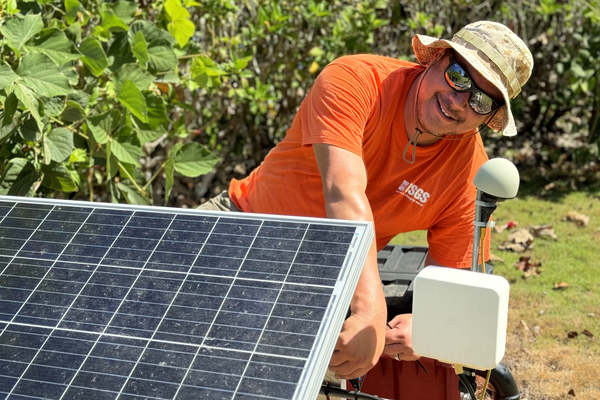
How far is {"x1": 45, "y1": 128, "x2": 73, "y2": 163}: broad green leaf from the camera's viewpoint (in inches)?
124

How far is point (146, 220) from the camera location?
2.19 metres

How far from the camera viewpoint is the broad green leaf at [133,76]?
3.39 meters

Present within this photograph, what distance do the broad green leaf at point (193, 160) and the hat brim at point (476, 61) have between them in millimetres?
1322

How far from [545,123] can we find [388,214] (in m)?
4.97

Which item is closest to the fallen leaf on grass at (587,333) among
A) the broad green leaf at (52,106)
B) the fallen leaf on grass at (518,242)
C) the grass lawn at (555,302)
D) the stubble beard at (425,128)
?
the grass lawn at (555,302)

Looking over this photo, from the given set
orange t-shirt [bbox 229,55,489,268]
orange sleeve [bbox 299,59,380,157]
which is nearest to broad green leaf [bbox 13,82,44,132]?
orange t-shirt [bbox 229,55,489,268]

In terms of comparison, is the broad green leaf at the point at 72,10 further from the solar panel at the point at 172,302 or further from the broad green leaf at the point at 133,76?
the solar panel at the point at 172,302

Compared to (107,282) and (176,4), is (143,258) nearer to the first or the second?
(107,282)

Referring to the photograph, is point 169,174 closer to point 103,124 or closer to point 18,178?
point 103,124

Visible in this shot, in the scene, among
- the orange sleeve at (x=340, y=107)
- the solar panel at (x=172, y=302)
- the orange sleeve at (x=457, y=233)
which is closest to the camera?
the solar panel at (x=172, y=302)

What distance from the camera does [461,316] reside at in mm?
1814

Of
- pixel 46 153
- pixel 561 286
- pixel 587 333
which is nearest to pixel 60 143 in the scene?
pixel 46 153

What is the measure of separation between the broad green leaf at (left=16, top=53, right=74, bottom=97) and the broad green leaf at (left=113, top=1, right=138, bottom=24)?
82 cm

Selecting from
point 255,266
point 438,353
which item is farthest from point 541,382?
point 255,266
